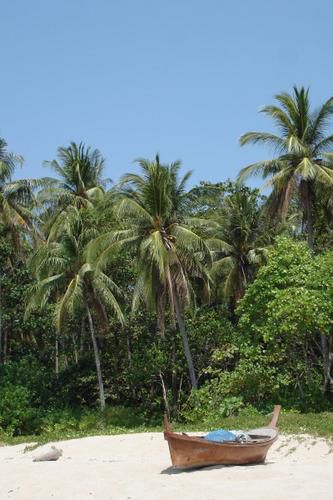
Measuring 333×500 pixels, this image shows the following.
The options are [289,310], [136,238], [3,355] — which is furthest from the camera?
[3,355]

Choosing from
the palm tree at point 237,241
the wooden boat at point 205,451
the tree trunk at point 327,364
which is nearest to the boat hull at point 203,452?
the wooden boat at point 205,451

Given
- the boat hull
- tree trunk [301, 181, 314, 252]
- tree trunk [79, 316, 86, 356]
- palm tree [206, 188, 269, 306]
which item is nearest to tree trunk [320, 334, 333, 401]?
tree trunk [301, 181, 314, 252]

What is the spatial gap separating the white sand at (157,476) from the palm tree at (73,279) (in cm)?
894

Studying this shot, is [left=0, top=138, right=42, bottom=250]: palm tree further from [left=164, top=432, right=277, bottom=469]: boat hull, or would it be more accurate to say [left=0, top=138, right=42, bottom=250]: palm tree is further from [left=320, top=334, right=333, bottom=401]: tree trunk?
[left=164, top=432, right=277, bottom=469]: boat hull

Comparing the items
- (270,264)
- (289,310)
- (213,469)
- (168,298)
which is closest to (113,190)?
(168,298)

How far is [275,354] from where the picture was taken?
20484mm

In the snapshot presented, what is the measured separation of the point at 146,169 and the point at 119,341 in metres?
9.18

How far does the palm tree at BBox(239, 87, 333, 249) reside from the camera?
22688 millimetres

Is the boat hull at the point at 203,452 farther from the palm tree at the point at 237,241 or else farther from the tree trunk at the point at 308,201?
the palm tree at the point at 237,241

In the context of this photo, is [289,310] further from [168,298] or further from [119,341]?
[119,341]

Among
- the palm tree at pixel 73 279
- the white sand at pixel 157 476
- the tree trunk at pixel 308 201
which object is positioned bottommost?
the white sand at pixel 157 476

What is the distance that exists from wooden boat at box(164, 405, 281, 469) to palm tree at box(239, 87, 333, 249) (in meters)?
12.4

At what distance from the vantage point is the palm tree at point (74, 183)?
29672mm

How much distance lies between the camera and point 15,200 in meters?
28.1
